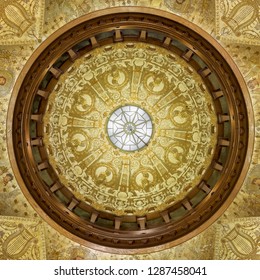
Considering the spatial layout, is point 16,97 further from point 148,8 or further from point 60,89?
point 148,8

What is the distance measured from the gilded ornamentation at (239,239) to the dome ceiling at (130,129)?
0.66 m

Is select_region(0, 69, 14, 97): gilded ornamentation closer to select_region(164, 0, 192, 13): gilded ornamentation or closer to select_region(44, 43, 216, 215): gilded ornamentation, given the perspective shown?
select_region(44, 43, 216, 215): gilded ornamentation

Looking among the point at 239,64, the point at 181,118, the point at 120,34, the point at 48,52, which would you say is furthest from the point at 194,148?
the point at 48,52

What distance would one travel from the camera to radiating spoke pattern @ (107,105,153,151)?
17.1 m

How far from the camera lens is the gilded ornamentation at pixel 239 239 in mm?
14320

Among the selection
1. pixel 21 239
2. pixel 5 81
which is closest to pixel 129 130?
pixel 5 81

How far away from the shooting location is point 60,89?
15.9 metres

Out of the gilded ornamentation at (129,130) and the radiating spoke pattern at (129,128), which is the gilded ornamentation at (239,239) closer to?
the gilded ornamentation at (129,130)

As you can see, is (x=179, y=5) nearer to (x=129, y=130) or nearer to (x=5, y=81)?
(x=129, y=130)

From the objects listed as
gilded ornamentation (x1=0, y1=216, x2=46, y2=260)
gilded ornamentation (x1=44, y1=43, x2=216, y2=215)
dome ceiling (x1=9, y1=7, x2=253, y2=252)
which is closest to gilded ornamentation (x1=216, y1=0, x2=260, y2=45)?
dome ceiling (x1=9, y1=7, x2=253, y2=252)

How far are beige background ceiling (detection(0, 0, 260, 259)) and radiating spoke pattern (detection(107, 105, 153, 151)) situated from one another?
428 centimetres

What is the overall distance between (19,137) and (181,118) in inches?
239

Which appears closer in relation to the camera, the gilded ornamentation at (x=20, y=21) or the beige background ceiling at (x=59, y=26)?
the gilded ornamentation at (x=20, y=21)

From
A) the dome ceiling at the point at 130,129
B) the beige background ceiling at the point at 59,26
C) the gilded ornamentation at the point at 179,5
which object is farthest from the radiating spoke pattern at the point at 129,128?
the gilded ornamentation at the point at 179,5
